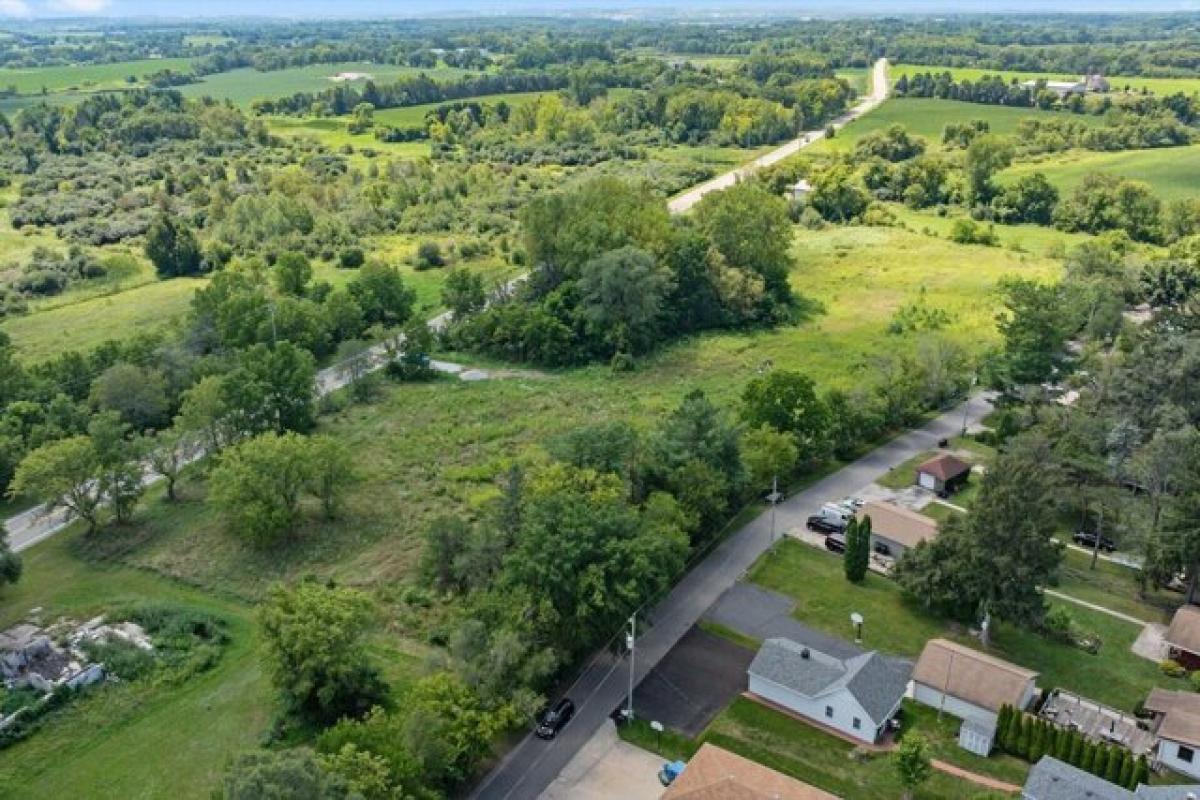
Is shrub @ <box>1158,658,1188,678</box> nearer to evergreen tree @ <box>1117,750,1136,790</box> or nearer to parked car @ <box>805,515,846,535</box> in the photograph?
evergreen tree @ <box>1117,750,1136,790</box>

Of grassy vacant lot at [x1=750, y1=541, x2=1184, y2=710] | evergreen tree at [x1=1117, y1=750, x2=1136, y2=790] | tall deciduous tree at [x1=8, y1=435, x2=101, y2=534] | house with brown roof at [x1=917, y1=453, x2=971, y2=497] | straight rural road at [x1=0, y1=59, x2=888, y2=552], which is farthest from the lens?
house with brown roof at [x1=917, y1=453, x2=971, y2=497]

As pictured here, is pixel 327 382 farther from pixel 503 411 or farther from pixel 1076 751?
pixel 1076 751

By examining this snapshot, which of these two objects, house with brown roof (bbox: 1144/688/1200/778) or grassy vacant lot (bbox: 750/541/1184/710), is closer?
house with brown roof (bbox: 1144/688/1200/778)

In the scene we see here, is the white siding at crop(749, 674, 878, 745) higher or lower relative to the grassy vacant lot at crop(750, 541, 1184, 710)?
higher

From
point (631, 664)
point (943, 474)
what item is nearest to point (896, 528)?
point (943, 474)

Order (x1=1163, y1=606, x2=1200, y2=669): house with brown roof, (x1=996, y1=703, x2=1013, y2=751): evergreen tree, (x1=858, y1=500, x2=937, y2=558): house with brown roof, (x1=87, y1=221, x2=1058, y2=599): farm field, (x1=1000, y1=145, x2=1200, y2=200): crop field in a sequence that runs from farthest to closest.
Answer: (x1=1000, y1=145, x2=1200, y2=200): crop field, (x1=87, y1=221, x2=1058, y2=599): farm field, (x1=858, y1=500, x2=937, y2=558): house with brown roof, (x1=1163, y1=606, x2=1200, y2=669): house with brown roof, (x1=996, y1=703, x2=1013, y2=751): evergreen tree

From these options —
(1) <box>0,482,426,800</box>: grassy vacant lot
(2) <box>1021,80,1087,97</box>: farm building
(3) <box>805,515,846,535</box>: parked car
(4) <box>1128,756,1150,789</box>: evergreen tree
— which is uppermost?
(2) <box>1021,80,1087,97</box>: farm building

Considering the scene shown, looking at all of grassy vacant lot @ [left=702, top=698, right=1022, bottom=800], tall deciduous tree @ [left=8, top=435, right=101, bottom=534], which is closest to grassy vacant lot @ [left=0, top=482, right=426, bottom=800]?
tall deciduous tree @ [left=8, top=435, right=101, bottom=534]

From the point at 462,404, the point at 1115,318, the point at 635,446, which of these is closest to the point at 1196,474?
the point at 635,446
